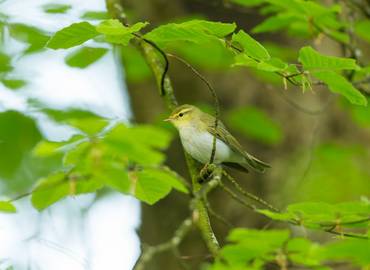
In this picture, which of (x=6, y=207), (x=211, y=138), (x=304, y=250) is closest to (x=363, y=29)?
(x=211, y=138)

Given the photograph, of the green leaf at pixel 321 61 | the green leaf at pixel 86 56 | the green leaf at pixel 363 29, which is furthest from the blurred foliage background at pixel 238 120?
the green leaf at pixel 321 61

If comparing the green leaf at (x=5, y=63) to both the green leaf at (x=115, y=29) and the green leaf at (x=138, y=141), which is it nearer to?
the green leaf at (x=115, y=29)

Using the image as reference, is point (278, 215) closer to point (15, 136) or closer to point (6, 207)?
point (6, 207)

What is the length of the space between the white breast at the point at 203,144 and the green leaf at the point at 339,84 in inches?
70.1

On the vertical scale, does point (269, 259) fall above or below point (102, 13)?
above

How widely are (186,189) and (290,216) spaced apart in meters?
0.47

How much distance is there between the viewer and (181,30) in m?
3.40

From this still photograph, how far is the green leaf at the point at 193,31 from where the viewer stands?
3.34m

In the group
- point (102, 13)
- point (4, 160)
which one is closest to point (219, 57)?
point (102, 13)

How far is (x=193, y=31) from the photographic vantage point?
3363 mm

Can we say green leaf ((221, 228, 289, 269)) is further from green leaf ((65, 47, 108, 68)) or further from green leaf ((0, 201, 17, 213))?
green leaf ((65, 47, 108, 68))

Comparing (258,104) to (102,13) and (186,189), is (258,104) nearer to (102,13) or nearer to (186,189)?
(102,13)

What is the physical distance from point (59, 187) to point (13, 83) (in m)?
3.87

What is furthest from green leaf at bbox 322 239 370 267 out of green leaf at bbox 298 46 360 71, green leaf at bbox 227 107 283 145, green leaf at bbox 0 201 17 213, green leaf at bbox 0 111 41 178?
green leaf at bbox 0 111 41 178
